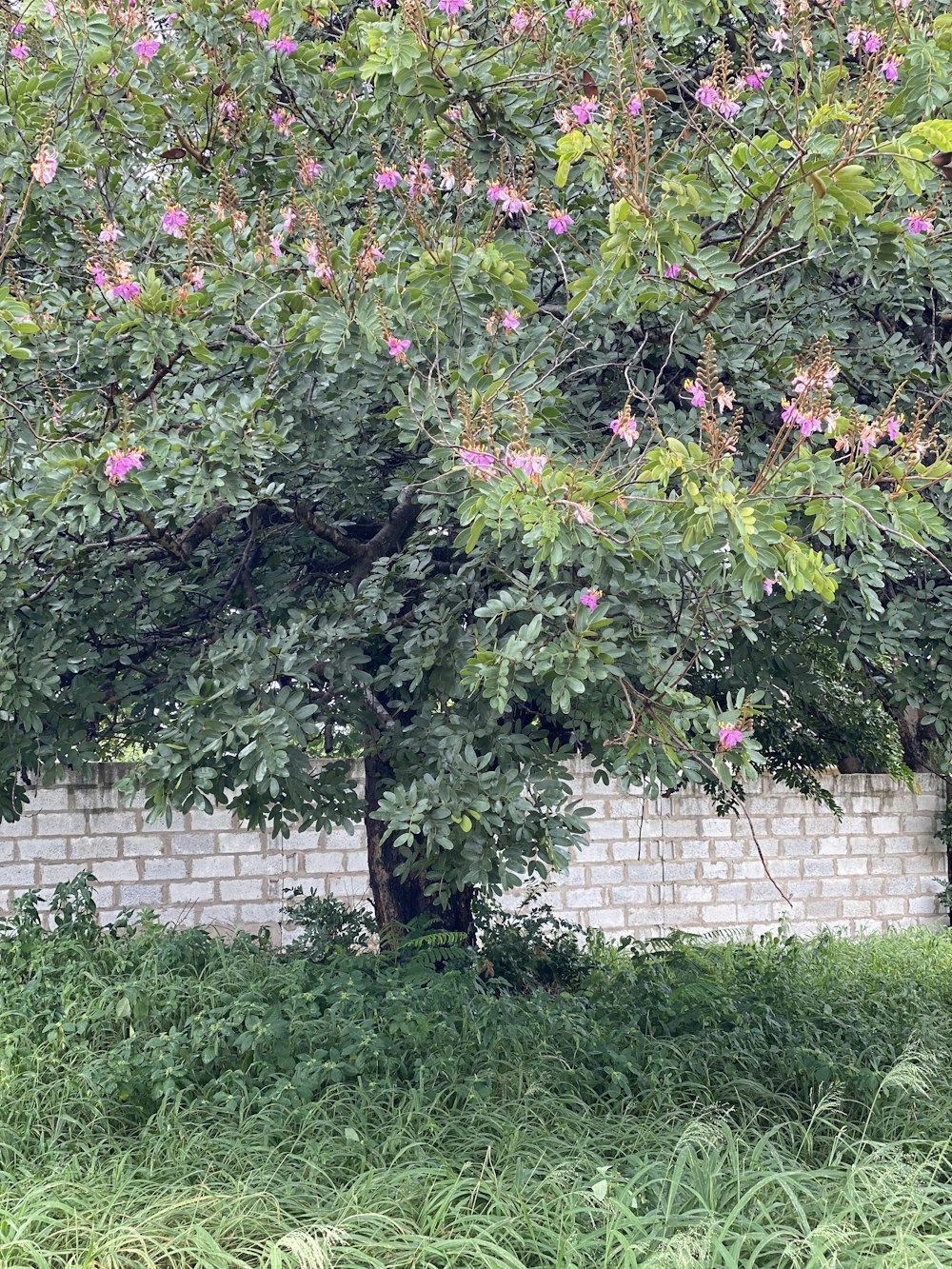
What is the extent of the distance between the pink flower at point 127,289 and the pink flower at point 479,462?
131 cm

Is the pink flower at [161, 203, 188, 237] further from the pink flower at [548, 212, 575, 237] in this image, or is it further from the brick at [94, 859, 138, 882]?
the brick at [94, 859, 138, 882]

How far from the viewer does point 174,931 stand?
6.73 metres

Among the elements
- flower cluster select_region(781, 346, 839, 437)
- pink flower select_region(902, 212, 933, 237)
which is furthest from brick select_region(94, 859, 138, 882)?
pink flower select_region(902, 212, 933, 237)

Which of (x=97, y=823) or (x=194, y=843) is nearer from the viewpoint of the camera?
(x=97, y=823)

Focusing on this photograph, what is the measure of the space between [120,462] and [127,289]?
0.55 meters

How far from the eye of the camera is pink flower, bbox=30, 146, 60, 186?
4004 mm

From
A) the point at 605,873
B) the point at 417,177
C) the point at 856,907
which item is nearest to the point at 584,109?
the point at 417,177

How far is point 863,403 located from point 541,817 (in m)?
1.90

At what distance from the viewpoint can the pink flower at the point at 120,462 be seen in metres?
3.94

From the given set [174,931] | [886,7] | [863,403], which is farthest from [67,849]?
[886,7]

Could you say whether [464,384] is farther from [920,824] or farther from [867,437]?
[920,824]

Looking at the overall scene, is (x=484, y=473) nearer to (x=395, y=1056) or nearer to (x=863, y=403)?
(x=863, y=403)

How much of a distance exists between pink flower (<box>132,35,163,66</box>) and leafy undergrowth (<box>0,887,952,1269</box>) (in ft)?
11.5

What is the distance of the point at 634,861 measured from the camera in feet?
32.4
